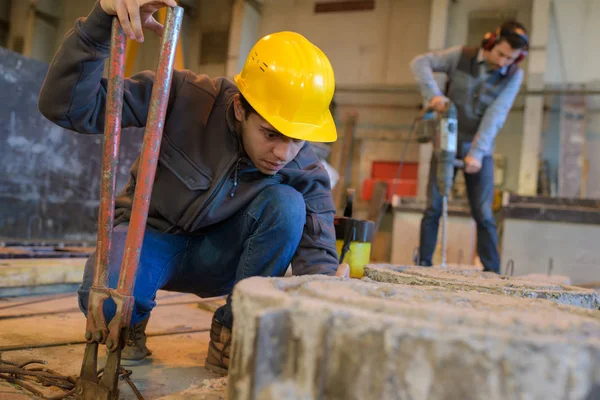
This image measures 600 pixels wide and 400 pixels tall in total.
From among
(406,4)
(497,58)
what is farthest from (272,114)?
(406,4)

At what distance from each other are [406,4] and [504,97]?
6.89 metres

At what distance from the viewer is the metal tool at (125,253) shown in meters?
1.31

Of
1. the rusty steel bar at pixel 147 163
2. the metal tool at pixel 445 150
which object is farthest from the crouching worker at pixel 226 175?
the metal tool at pixel 445 150

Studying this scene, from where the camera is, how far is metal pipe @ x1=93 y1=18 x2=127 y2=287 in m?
1.37

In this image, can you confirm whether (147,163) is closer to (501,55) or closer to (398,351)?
(398,351)

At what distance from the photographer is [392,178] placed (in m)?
9.93

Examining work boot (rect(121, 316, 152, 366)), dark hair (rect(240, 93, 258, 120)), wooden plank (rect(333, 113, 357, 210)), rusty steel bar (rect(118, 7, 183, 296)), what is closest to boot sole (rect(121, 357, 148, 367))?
work boot (rect(121, 316, 152, 366))

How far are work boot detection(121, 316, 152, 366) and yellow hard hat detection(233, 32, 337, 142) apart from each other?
0.85 metres

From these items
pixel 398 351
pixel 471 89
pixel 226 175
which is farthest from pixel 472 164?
pixel 398 351

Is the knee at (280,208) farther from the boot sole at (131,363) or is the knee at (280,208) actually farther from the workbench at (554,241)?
the workbench at (554,241)

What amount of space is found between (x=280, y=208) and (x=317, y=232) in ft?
0.58

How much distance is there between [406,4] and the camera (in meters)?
10.2

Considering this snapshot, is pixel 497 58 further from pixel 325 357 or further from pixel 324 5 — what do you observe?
pixel 324 5

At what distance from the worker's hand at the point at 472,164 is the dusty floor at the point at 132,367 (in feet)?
7.46
